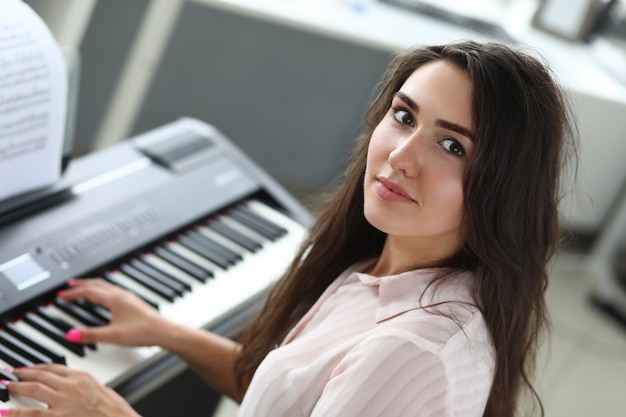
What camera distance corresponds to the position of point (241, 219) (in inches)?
76.1

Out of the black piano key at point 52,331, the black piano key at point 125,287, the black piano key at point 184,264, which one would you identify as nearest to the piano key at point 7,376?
the black piano key at point 52,331

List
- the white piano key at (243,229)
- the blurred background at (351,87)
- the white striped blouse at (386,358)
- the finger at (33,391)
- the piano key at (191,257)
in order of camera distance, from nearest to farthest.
Result: the white striped blouse at (386,358)
the finger at (33,391)
the piano key at (191,257)
the white piano key at (243,229)
the blurred background at (351,87)

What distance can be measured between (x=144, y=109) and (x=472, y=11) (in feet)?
4.56

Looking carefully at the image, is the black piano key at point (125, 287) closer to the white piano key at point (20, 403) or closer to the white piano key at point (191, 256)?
the white piano key at point (191, 256)

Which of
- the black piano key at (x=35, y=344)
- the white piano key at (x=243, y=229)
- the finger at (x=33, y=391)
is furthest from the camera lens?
A: the white piano key at (x=243, y=229)

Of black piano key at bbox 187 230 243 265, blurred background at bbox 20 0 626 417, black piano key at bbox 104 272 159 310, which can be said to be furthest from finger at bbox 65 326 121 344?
blurred background at bbox 20 0 626 417

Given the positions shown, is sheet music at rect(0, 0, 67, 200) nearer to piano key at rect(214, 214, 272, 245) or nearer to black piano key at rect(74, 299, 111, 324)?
black piano key at rect(74, 299, 111, 324)

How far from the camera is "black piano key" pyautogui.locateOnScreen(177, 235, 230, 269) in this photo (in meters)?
1.79

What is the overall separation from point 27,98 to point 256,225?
0.58 metres

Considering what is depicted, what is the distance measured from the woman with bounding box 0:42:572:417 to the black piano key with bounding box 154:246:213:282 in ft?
0.89

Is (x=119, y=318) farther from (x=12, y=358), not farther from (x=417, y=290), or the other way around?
(x=417, y=290)

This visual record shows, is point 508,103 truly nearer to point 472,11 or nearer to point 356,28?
point 356,28

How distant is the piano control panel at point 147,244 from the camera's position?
1481 millimetres

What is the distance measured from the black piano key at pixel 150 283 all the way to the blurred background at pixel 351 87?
146cm
